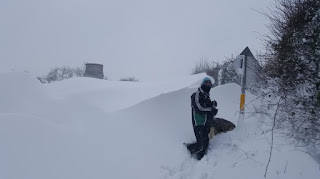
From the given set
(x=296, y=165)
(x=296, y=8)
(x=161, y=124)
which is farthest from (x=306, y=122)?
(x=161, y=124)

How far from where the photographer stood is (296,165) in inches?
174

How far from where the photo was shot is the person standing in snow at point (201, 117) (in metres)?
5.85

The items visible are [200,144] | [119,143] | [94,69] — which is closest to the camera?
[119,143]

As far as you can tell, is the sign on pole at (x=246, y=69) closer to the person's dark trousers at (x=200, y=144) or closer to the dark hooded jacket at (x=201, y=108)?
the dark hooded jacket at (x=201, y=108)

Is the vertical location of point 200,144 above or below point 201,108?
below

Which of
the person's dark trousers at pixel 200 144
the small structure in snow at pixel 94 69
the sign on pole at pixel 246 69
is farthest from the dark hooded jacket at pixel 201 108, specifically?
the small structure in snow at pixel 94 69

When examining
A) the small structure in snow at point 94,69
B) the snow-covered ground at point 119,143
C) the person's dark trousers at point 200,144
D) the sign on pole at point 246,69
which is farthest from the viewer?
the small structure in snow at point 94,69

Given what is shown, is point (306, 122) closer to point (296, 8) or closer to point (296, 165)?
point (296, 165)

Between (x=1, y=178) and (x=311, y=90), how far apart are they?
192 inches

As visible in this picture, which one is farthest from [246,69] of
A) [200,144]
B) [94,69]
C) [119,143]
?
[94,69]

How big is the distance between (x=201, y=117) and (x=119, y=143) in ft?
6.18

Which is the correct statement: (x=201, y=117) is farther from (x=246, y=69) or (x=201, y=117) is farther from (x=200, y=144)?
(x=246, y=69)

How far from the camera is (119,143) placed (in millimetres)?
5785

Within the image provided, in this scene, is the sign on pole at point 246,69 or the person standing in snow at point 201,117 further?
the sign on pole at point 246,69
